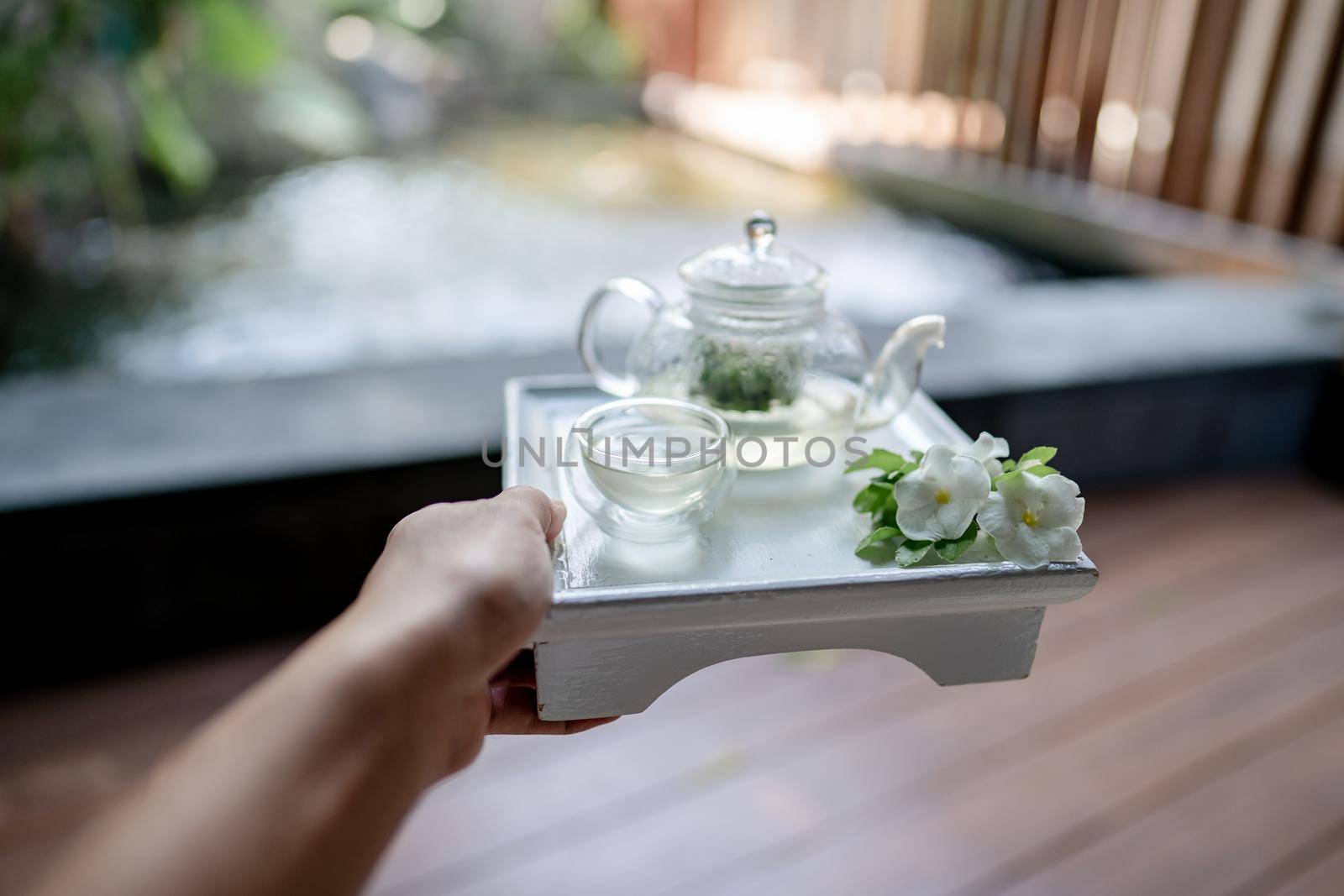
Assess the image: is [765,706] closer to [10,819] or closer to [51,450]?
[10,819]

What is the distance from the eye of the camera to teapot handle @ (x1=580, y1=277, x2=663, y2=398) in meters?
0.84

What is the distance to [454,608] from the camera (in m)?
0.48

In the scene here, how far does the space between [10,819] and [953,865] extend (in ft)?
3.69

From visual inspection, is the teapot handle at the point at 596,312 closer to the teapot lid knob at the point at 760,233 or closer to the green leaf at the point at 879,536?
the teapot lid knob at the point at 760,233

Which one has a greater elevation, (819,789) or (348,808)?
(348,808)

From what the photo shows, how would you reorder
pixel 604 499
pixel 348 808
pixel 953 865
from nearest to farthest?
pixel 348 808 → pixel 604 499 → pixel 953 865

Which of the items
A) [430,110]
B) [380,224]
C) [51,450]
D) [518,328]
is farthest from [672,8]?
[51,450]

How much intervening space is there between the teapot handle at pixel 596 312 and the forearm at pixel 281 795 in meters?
Answer: 0.44

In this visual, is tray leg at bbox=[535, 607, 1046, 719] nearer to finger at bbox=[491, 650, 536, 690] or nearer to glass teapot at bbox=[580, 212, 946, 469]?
finger at bbox=[491, 650, 536, 690]

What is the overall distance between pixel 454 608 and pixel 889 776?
914mm

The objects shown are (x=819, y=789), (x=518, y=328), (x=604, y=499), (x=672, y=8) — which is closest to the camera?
(x=604, y=499)

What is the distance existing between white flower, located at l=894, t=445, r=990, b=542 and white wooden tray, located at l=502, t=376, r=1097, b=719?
0.09 ft

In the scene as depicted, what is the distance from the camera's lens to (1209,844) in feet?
3.72

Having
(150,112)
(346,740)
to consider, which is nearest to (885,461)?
(346,740)
